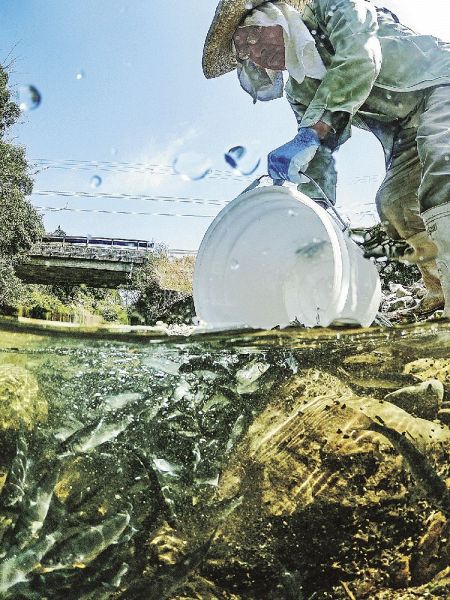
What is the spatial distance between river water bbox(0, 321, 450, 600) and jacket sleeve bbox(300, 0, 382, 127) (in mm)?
917

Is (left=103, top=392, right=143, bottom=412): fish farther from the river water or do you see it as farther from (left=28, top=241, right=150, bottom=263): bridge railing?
(left=28, top=241, right=150, bottom=263): bridge railing

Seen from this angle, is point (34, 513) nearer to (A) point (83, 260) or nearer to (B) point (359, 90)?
(B) point (359, 90)

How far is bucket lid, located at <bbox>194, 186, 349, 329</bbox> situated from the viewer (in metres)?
1.88

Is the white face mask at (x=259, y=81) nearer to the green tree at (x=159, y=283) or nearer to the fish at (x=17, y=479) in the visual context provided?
the fish at (x=17, y=479)

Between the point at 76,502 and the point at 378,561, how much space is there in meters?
0.66

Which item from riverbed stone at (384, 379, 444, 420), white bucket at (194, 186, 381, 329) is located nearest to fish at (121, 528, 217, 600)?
riverbed stone at (384, 379, 444, 420)

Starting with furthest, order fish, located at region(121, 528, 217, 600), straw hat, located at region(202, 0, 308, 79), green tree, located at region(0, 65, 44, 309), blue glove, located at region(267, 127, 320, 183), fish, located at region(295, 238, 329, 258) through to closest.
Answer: green tree, located at region(0, 65, 44, 309) → straw hat, located at region(202, 0, 308, 79) → blue glove, located at region(267, 127, 320, 183) → fish, located at region(295, 238, 329, 258) → fish, located at region(121, 528, 217, 600)

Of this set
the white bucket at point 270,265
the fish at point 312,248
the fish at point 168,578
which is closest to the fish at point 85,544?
the fish at point 168,578

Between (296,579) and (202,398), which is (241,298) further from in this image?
(296,579)

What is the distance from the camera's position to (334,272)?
66.5 inches

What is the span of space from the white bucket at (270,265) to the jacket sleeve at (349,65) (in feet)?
1.06

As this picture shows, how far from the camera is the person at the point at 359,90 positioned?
1.87 m

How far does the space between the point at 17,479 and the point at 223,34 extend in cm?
189

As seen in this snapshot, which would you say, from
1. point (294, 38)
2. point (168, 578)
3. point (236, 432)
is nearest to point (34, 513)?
point (168, 578)
